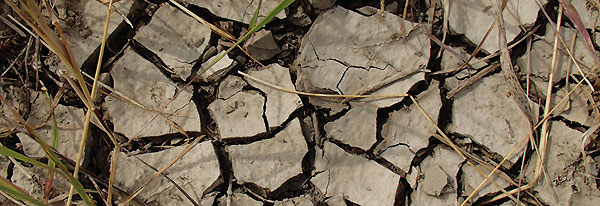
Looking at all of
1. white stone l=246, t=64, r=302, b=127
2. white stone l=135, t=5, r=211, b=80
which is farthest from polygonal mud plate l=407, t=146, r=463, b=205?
white stone l=135, t=5, r=211, b=80

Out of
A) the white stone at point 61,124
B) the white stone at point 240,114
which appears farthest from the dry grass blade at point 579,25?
the white stone at point 61,124

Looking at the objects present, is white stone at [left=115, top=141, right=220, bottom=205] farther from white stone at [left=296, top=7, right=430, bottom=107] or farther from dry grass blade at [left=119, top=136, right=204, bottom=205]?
white stone at [left=296, top=7, right=430, bottom=107]

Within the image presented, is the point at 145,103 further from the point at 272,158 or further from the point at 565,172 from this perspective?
the point at 565,172

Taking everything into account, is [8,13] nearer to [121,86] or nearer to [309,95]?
[121,86]

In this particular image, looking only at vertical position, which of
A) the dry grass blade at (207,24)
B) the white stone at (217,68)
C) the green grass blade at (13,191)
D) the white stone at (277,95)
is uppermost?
the dry grass blade at (207,24)

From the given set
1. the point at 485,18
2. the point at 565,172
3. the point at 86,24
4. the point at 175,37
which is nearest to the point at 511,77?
the point at 485,18

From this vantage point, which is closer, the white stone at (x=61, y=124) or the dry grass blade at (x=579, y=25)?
the dry grass blade at (x=579, y=25)

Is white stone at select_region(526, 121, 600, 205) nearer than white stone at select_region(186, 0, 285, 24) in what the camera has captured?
Yes

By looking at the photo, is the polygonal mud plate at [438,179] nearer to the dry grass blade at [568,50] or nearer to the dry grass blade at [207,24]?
the dry grass blade at [568,50]
